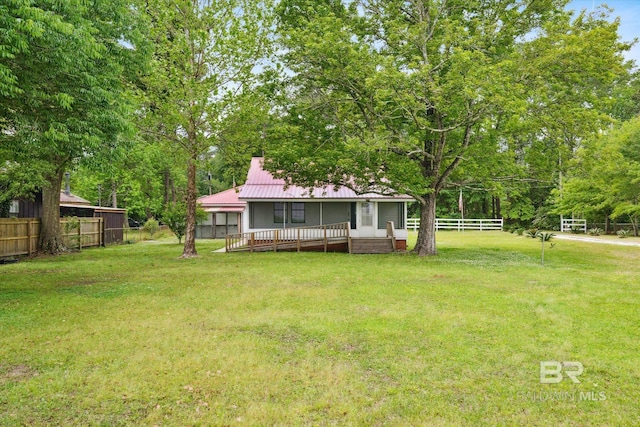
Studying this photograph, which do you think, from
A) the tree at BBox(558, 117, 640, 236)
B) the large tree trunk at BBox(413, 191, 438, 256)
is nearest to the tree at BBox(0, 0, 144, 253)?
the large tree trunk at BBox(413, 191, 438, 256)

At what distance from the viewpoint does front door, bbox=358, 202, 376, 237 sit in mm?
21031

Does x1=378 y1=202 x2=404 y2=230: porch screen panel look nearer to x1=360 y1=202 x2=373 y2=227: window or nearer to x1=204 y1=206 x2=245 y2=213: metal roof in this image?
x1=360 y1=202 x2=373 y2=227: window

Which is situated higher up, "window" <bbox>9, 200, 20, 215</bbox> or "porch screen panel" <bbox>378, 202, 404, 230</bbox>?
"window" <bbox>9, 200, 20, 215</bbox>

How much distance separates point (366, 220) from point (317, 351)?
16138 mm

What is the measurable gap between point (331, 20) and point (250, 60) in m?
3.77

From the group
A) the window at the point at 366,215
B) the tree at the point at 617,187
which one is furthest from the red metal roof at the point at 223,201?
the tree at the point at 617,187

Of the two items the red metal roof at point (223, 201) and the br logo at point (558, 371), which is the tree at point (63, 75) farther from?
the red metal roof at point (223, 201)

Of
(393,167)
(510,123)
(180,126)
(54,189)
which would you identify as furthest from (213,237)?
(510,123)

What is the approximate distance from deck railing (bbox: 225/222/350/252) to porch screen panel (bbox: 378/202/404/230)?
2270 millimetres

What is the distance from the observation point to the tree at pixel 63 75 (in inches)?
255

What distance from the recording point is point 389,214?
21.2m

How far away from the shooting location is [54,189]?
59.8 feet

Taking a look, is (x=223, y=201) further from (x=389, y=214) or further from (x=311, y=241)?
(x=389, y=214)

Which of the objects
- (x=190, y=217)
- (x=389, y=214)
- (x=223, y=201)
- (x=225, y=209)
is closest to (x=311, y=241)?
(x=389, y=214)
